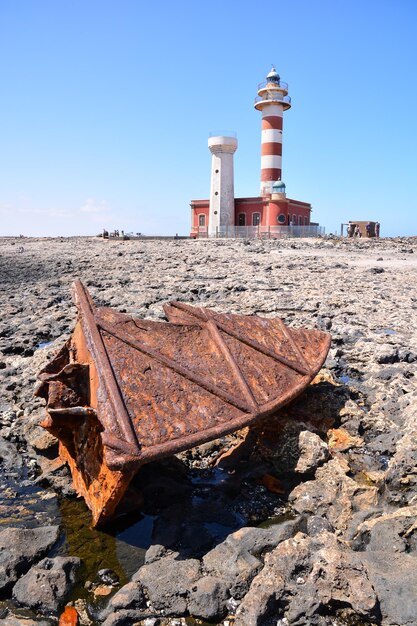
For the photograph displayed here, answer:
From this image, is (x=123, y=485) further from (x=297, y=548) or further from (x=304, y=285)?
(x=304, y=285)

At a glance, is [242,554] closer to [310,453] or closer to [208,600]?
[208,600]

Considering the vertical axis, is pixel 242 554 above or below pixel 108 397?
below

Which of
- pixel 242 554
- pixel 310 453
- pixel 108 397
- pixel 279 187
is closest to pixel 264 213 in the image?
pixel 279 187

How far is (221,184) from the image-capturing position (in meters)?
37.8

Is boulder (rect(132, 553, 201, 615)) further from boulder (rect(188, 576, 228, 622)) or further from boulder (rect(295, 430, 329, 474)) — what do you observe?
boulder (rect(295, 430, 329, 474))

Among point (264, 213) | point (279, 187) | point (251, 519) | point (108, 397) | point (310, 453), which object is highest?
point (279, 187)

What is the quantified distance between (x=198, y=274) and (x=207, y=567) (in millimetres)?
9649

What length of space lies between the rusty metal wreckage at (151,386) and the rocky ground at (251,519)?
37 centimetres

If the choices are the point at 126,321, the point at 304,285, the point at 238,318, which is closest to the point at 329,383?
the point at 238,318

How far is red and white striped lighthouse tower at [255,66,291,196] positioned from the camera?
3831 cm

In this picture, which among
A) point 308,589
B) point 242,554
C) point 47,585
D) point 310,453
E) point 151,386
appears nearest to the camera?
A: point 308,589

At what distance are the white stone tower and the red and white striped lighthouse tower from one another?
2530 millimetres

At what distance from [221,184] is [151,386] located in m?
36.0

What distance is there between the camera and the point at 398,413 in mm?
4418
